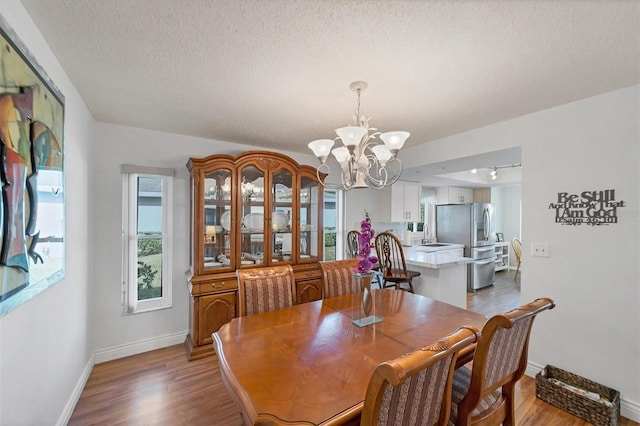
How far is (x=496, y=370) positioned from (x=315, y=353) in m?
0.85

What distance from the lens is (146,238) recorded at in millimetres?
2928

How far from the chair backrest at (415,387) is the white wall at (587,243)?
6.18ft

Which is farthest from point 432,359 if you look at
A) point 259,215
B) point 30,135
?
point 259,215

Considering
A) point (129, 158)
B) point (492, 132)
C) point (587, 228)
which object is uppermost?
point (492, 132)

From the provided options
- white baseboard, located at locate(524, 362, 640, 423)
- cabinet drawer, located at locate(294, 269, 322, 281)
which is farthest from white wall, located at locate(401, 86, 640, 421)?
cabinet drawer, located at locate(294, 269, 322, 281)

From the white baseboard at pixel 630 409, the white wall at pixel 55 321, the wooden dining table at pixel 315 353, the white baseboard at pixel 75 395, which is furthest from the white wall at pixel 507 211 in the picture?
the white baseboard at pixel 75 395

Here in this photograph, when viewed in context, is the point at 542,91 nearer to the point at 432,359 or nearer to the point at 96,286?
the point at 432,359

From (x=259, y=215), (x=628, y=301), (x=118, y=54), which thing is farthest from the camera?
(x=259, y=215)

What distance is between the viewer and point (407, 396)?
0.89 m

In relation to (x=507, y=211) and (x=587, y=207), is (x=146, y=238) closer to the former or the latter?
(x=587, y=207)

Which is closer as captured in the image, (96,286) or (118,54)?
(118,54)

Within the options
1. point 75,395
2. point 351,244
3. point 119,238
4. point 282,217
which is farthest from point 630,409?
point 119,238

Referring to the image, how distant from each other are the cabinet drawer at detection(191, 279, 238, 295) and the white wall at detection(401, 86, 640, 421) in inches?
112

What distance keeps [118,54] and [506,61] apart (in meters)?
2.29
